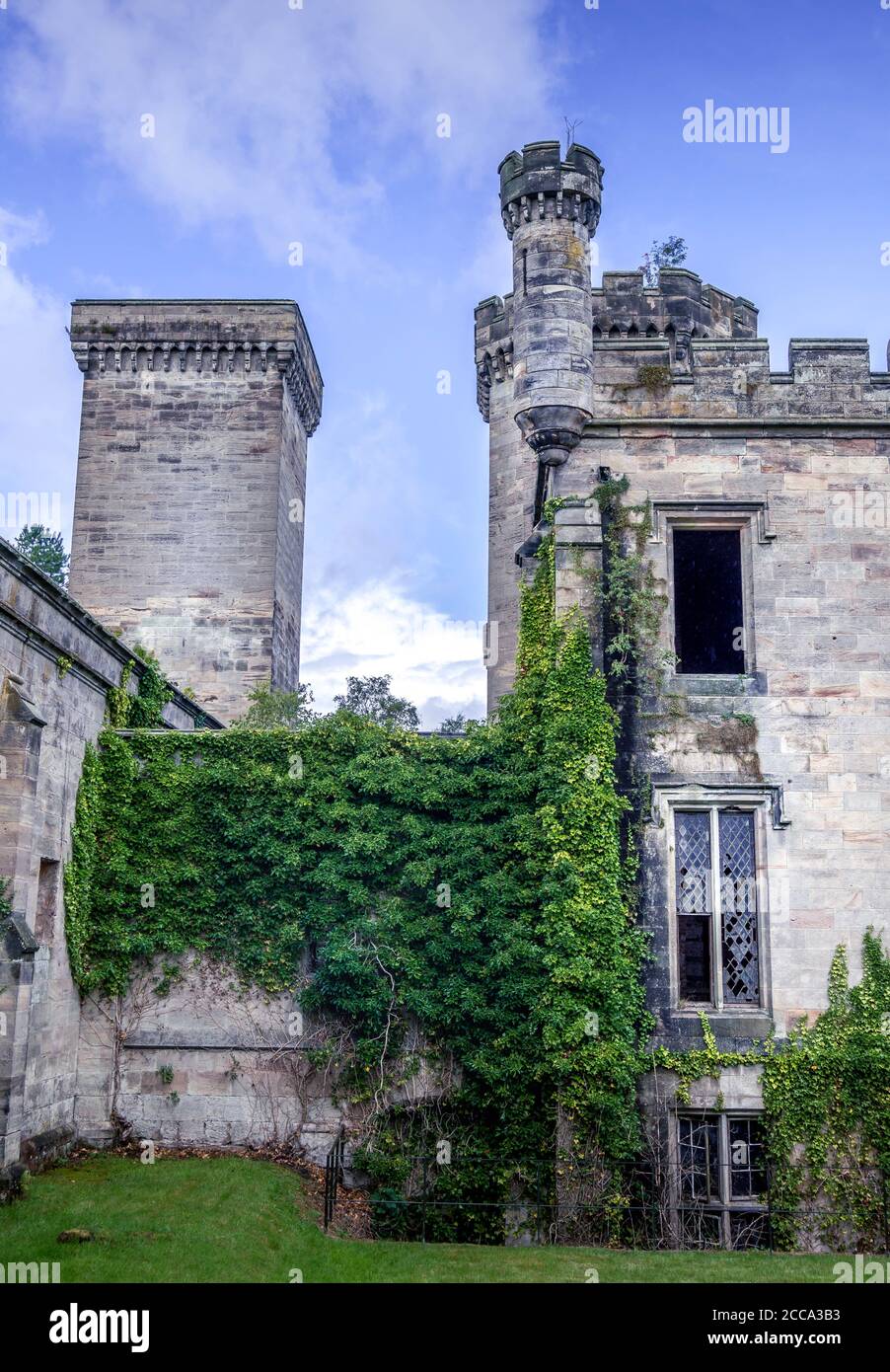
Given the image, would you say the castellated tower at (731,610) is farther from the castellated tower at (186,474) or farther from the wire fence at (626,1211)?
the castellated tower at (186,474)

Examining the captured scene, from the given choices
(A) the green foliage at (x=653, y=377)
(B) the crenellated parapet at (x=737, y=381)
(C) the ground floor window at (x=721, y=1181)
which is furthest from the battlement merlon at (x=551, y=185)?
(C) the ground floor window at (x=721, y=1181)

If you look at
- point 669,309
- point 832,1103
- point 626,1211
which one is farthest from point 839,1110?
point 669,309

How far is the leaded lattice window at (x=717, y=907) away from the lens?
14430 mm

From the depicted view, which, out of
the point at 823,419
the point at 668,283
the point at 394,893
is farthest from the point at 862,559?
the point at 668,283

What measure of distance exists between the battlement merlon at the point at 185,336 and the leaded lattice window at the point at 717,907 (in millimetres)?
18273

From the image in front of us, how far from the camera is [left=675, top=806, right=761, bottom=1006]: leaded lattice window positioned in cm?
1443

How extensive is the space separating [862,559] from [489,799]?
578 centimetres

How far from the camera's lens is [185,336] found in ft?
93.0

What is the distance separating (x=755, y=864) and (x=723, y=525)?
4428mm

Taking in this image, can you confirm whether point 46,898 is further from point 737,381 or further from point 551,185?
point 551,185

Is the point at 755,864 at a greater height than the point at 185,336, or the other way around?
the point at 185,336

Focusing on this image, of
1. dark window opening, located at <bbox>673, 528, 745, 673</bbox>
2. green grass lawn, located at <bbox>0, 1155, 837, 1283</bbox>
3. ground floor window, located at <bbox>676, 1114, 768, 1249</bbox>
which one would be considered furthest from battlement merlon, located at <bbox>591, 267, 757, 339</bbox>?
green grass lawn, located at <bbox>0, 1155, 837, 1283</bbox>

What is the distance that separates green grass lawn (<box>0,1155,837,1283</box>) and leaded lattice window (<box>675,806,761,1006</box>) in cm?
306
